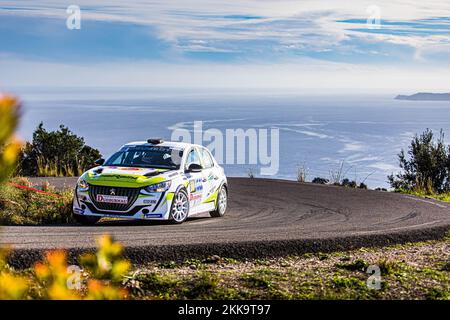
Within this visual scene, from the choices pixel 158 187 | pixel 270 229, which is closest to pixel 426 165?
pixel 270 229

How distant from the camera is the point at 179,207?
46.8 ft

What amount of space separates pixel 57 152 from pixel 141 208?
48.0 feet

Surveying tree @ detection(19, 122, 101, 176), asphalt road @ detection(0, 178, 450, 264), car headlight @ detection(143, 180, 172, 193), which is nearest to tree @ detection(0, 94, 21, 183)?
asphalt road @ detection(0, 178, 450, 264)

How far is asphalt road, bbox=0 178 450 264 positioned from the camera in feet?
35.0

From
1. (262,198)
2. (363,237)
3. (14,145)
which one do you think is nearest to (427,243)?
(363,237)

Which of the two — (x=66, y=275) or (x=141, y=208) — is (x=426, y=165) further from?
(x=66, y=275)

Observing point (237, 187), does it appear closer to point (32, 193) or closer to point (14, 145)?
point (32, 193)

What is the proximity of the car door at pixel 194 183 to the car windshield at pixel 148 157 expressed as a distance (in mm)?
264

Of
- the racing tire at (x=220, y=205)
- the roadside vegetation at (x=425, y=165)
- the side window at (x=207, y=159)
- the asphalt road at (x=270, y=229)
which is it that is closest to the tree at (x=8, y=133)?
the asphalt road at (x=270, y=229)

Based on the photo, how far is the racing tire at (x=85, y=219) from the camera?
14117mm

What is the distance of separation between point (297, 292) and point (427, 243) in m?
5.54

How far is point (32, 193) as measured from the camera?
16.6 meters

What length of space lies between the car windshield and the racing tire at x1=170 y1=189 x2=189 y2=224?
0.73 meters

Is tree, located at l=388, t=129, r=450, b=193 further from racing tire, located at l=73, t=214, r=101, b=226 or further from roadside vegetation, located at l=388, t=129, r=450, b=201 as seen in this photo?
racing tire, located at l=73, t=214, r=101, b=226
